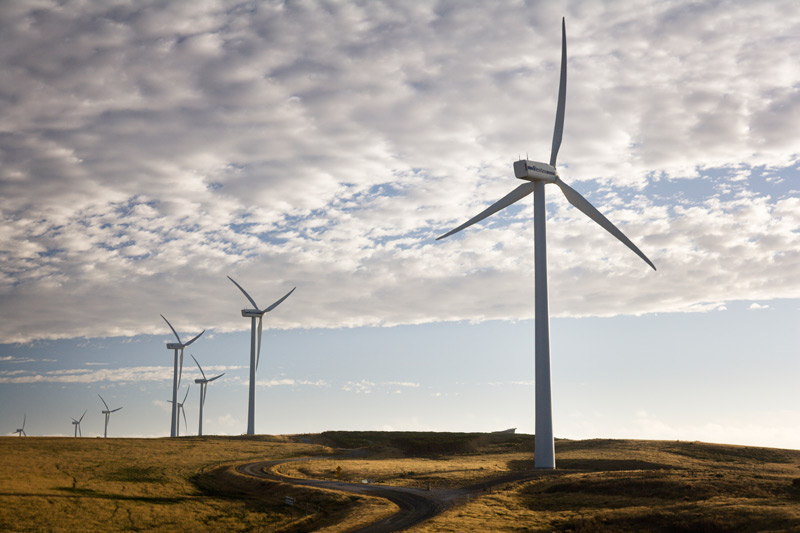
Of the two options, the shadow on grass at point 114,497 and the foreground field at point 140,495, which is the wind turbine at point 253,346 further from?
the shadow on grass at point 114,497

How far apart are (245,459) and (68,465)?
26.6 meters

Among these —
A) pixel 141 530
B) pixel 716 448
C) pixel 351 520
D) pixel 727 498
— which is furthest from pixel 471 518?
pixel 716 448

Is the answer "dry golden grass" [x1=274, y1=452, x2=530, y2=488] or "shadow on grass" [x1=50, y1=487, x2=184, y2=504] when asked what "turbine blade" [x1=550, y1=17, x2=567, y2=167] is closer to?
"dry golden grass" [x1=274, y1=452, x2=530, y2=488]

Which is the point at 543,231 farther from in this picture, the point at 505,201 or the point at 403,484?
the point at 403,484

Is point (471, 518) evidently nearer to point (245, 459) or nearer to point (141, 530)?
point (141, 530)

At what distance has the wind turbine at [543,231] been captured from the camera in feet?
251

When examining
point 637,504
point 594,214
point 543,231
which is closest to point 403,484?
point 637,504

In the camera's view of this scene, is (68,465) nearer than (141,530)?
No

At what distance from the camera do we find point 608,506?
56719mm

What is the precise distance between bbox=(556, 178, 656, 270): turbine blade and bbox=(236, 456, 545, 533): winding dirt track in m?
28.1

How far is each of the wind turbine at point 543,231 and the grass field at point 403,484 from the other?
5.22 m

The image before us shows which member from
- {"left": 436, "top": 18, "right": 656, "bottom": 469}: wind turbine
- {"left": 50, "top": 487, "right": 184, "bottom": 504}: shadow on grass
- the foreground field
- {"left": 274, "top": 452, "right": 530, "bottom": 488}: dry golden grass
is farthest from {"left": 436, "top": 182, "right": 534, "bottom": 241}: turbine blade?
{"left": 50, "top": 487, "right": 184, "bottom": 504}: shadow on grass

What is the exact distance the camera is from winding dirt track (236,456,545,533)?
53.8 metres

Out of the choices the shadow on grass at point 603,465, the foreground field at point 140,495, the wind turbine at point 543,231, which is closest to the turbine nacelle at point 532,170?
the wind turbine at point 543,231
